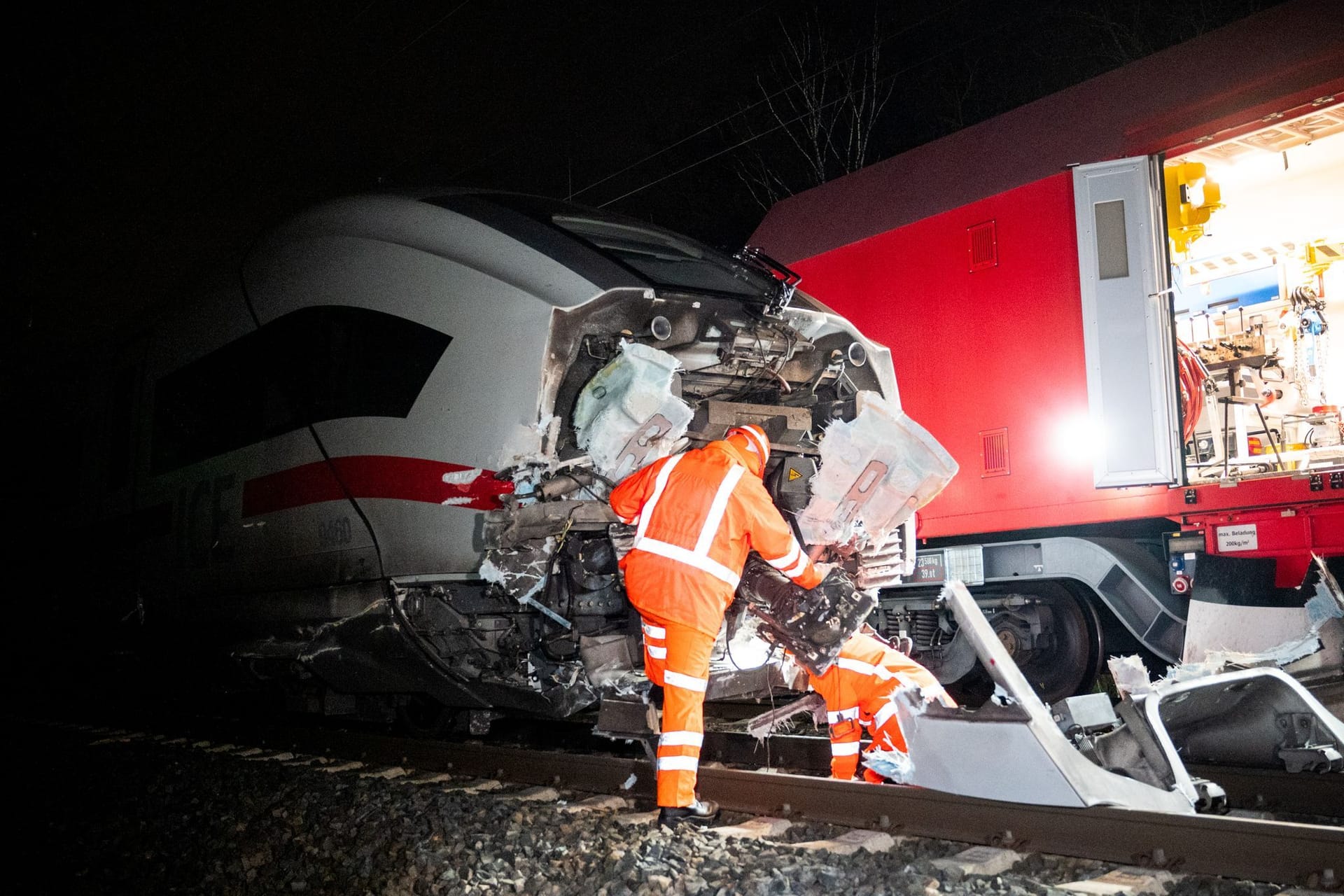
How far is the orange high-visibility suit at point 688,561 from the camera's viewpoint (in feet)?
13.6

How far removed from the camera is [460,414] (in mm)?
4598

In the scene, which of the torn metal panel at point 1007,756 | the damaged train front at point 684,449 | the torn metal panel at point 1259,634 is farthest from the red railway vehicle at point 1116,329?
the torn metal panel at point 1007,756

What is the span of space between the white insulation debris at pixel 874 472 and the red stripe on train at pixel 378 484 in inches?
60.8

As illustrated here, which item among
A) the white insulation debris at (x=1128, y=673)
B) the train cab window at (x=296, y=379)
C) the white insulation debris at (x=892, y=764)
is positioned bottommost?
the white insulation debris at (x=892, y=764)

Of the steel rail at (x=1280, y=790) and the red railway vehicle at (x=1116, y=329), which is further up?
the red railway vehicle at (x=1116, y=329)

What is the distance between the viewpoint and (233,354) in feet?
20.0

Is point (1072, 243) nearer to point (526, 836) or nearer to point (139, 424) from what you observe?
point (526, 836)

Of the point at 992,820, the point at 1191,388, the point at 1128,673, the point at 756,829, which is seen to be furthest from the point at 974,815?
the point at 1191,388

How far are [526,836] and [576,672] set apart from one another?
1.06 m

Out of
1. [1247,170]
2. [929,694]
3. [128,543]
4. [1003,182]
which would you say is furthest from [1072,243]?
[128,543]

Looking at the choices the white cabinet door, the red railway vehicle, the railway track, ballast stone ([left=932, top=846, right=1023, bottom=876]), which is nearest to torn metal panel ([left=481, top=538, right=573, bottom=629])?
the railway track

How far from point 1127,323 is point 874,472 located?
2.15 metres

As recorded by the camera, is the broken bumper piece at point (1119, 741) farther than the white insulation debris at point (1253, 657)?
No

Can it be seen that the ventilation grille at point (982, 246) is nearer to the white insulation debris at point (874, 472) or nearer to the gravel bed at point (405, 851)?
the white insulation debris at point (874, 472)
